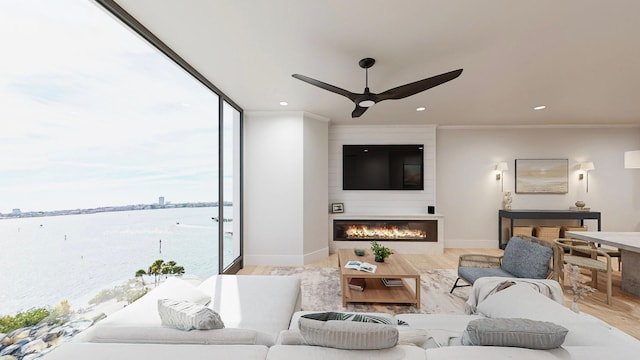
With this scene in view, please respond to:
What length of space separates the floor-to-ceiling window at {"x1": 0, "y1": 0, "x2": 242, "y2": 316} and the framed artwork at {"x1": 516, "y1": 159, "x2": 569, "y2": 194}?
5.76 metres

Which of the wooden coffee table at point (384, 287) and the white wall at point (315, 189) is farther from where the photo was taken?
the white wall at point (315, 189)

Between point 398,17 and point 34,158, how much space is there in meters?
2.29

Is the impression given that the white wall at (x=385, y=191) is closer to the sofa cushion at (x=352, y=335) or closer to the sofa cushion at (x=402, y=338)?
the sofa cushion at (x=402, y=338)

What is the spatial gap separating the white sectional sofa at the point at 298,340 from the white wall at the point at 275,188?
236 cm

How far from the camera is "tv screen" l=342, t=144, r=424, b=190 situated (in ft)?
16.3

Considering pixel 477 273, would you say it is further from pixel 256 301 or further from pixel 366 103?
pixel 256 301

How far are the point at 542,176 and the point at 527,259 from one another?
11.8 feet

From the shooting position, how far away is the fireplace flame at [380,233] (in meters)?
4.91

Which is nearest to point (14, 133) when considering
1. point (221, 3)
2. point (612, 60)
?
point (221, 3)

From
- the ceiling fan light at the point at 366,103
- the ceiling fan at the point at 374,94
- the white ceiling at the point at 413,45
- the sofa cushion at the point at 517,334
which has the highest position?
the white ceiling at the point at 413,45

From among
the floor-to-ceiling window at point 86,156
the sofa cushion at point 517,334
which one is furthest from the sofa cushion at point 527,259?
the floor-to-ceiling window at point 86,156

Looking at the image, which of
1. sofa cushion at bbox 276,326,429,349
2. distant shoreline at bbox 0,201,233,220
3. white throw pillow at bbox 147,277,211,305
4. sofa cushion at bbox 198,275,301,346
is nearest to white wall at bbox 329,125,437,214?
distant shoreline at bbox 0,201,233,220

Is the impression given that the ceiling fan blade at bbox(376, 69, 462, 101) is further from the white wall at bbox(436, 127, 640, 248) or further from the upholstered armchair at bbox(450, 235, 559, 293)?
the white wall at bbox(436, 127, 640, 248)

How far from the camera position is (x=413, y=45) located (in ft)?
7.19
